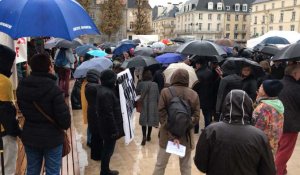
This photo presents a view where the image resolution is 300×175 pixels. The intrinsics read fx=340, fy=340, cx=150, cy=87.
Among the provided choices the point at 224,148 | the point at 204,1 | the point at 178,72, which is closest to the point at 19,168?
the point at 178,72

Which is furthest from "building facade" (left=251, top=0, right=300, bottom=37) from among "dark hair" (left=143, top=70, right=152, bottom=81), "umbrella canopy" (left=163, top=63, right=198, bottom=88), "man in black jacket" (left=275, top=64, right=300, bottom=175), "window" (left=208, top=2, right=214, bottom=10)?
"man in black jacket" (left=275, top=64, right=300, bottom=175)

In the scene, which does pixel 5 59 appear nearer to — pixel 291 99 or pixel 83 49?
pixel 291 99

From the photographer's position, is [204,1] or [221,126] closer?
[221,126]

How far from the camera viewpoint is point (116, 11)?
4700 cm

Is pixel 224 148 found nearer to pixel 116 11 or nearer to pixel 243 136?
pixel 243 136

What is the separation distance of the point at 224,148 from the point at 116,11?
150 feet

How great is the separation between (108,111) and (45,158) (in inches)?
47.8

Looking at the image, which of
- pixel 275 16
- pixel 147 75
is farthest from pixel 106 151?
pixel 275 16

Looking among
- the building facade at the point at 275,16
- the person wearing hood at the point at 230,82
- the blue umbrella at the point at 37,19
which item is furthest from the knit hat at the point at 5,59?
the building facade at the point at 275,16

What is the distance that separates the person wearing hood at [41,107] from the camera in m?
3.75

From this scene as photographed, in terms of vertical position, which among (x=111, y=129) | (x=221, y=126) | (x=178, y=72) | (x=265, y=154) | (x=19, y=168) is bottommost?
(x=19, y=168)

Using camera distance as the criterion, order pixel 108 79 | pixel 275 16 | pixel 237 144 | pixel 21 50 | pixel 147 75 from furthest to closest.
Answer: pixel 275 16 < pixel 21 50 < pixel 147 75 < pixel 108 79 < pixel 237 144

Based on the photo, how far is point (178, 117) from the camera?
14.2 feet

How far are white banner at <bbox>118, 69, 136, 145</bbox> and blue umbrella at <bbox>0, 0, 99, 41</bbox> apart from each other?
1.95 metres
